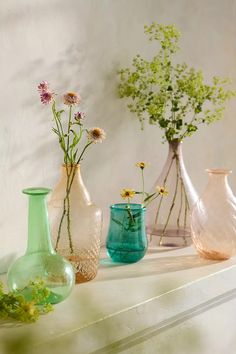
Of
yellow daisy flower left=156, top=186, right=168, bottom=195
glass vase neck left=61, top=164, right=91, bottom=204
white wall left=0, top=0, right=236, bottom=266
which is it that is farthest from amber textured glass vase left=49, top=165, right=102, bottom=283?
yellow daisy flower left=156, top=186, right=168, bottom=195

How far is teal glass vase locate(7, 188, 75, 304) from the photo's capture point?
4.09 ft

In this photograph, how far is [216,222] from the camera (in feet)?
5.21

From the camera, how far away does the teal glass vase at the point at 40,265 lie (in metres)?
1.25

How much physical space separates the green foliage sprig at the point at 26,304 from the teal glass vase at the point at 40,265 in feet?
0.09

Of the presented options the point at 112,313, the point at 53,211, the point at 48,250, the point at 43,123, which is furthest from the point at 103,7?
the point at 112,313

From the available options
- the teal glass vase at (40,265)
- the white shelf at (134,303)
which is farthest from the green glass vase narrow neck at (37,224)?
the white shelf at (134,303)

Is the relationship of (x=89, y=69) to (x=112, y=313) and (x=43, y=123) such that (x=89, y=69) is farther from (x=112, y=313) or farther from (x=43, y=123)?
(x=112, y=313)

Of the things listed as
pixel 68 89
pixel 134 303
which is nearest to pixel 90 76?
pixel 68 89

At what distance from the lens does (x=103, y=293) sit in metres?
1.32

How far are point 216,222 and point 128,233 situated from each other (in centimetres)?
23

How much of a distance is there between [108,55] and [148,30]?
13 cm

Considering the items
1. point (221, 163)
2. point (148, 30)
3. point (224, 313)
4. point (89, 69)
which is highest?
point (148, 30)

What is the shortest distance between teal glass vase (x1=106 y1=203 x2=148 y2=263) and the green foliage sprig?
0.36 metres

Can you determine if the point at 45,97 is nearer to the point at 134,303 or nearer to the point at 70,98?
the point at 70,98
